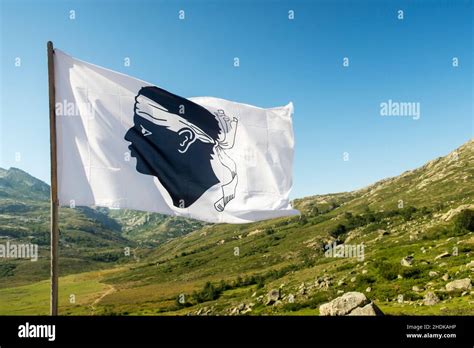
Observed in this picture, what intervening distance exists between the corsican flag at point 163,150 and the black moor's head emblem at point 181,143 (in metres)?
0.03

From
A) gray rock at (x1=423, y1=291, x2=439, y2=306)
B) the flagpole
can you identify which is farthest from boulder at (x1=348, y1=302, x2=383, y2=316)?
the flagpole

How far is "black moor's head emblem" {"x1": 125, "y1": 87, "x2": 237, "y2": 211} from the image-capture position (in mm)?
12945

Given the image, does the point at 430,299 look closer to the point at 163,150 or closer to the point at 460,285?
the point at 460,285

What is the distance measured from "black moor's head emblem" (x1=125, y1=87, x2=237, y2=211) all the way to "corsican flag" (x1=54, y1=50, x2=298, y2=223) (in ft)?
0.11

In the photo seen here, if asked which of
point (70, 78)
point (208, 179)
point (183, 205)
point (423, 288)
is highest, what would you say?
point (70, 78)

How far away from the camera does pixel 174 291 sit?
19138cm

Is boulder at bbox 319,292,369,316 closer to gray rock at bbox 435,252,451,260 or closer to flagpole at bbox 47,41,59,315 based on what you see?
flagpole at bbox 47,41,59,315

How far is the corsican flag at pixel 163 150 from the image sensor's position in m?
12.3

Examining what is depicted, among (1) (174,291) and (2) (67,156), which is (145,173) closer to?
(2) (67,156)

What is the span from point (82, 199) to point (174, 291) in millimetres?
189343

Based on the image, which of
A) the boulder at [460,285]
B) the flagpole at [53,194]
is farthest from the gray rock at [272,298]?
the flagpole at [53,194]

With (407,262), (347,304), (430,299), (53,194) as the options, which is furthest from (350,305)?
(407,262)

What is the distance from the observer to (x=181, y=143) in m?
13.5

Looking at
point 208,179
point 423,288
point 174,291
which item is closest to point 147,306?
point 174,291
